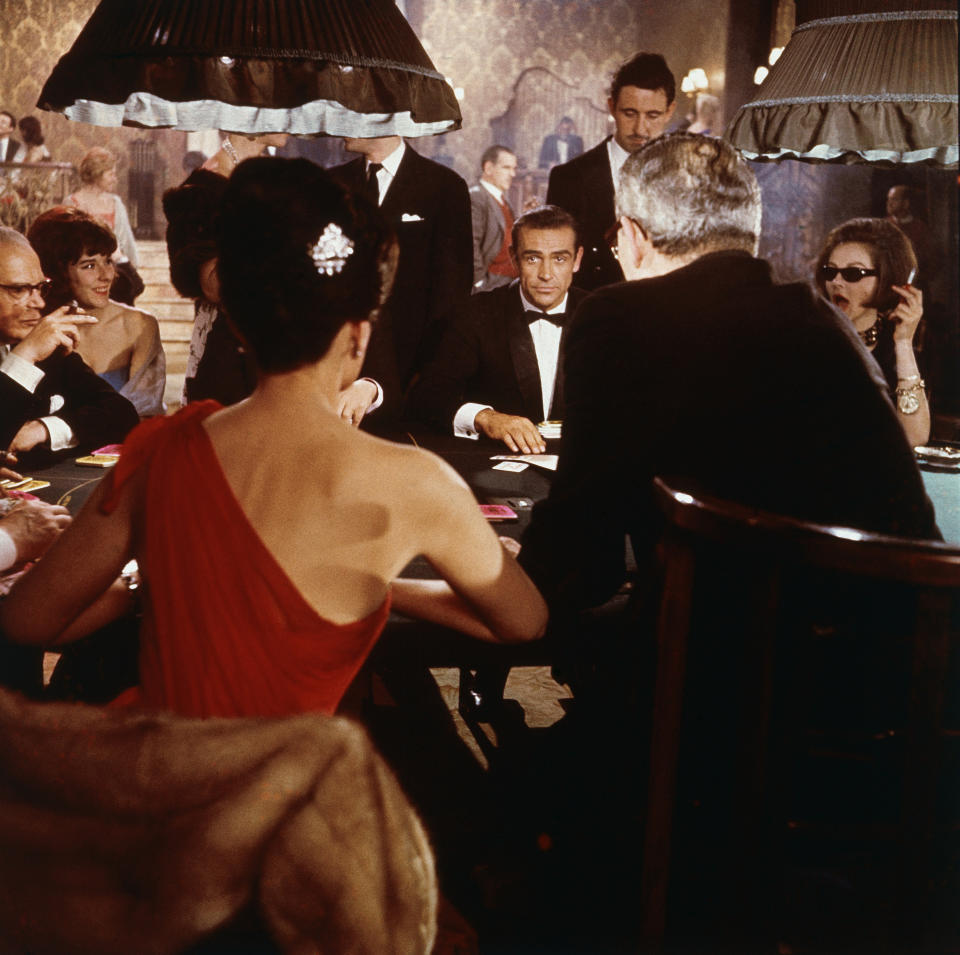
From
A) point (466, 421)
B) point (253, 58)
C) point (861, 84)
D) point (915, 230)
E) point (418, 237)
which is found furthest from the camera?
point (915, 230)

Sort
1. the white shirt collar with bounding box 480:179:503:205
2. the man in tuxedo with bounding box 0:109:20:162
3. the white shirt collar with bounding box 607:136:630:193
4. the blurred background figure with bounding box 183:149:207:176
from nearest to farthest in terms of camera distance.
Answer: the white shirt collar with bounding box 607:136:630:193 < the white shirt collar with bounding box 480:179:503:205 < the man in tuxedo with bounding box 0:109:20:162 < the blurred background figure with bounding box 183:149:207:176

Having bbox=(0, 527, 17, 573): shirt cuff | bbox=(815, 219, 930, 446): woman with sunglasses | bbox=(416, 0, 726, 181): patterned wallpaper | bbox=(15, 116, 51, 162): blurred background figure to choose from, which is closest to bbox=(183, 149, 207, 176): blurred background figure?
bbox=(15, 116, 51, 162): blurred background figure

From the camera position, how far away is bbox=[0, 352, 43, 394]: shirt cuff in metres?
2.92

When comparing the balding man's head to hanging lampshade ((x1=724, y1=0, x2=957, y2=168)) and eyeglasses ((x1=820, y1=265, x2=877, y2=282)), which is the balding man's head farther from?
eyeglasses ((x1=820, y1=265, x2=877, y2=282))

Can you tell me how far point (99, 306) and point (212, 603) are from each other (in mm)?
3012

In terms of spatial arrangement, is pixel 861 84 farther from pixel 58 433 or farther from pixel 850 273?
pixel 58 433

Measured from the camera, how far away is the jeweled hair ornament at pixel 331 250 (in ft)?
3.93

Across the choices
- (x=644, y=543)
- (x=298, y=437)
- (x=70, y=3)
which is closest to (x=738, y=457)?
(x=644, y=543)

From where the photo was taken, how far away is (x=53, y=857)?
107 cm

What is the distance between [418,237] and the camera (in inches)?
152

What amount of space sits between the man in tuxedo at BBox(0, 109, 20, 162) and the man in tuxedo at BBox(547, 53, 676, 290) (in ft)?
22.0

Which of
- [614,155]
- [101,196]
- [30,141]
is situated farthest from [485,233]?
[30,141]

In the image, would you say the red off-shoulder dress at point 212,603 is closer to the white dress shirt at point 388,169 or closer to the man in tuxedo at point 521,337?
the man in tuxedo at point 521,337

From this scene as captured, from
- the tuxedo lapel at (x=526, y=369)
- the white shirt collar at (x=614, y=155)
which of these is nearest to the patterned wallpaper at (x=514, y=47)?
the white shirt collar at (x=614, y=155)
